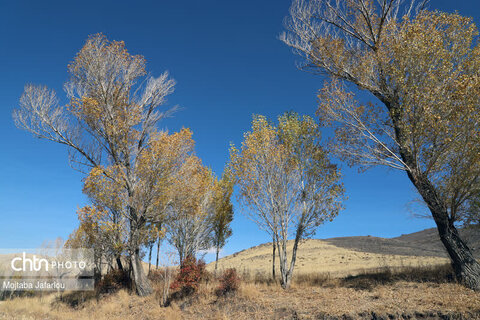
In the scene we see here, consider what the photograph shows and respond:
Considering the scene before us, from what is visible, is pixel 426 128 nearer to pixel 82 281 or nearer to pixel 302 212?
pixel 302 212

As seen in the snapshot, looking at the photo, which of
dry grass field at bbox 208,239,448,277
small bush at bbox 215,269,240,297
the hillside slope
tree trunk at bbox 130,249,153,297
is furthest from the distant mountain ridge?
tree trunk at bbox 130,249,153,297

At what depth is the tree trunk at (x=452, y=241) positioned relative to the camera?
434 inches

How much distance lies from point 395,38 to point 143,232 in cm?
1654

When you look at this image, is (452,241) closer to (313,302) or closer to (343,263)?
(313,302)

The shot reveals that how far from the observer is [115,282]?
19141mm

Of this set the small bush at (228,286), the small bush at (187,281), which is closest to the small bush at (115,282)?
the small bush at (187,281)

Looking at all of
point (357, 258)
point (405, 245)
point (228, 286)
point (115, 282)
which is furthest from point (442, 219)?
point (405, 245)

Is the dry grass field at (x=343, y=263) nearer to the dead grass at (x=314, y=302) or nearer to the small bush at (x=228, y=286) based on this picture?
the dead grass at (x=314, y=302)

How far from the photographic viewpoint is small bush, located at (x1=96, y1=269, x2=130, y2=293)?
18828mm

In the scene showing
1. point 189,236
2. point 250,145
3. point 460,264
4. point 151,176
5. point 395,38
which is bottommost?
point 460,264

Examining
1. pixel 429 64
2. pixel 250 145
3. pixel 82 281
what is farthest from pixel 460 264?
pixel 82 281

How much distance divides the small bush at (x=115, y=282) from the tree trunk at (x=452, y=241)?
17624 millimetres

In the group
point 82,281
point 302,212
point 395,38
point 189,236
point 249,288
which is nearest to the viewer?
point 395,38

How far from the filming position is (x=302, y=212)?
16531 millimetres
